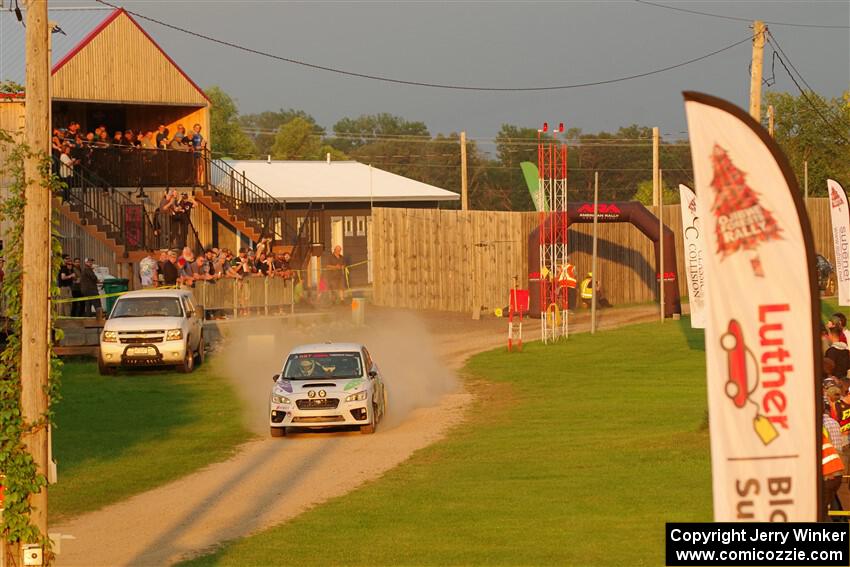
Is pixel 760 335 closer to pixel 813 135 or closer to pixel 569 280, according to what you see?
pixel 569 280

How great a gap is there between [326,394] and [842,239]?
11594 mm

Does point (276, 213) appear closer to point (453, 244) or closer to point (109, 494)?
point (453, 244)

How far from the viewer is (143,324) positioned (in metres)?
31.4

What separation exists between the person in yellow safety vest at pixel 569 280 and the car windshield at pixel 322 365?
15497mm

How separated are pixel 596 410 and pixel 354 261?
40080 millimetres

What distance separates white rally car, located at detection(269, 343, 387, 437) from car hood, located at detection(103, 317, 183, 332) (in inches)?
320

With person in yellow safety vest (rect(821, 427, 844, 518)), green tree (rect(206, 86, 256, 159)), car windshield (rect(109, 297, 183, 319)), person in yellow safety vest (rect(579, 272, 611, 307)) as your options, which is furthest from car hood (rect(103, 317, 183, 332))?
green tree (rect(206, 86, 256, 159))

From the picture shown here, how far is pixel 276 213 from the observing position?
49.4 metres

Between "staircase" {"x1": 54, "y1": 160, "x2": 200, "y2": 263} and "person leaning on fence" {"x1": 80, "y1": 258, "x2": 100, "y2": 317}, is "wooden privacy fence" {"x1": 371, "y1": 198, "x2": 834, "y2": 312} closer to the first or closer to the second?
"staircase" {"x1": 54, "y1": 160, "x2": 200, "y2": 263}

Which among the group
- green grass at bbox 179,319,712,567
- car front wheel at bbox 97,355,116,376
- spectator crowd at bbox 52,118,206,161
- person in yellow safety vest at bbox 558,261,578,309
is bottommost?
green grass at bbox 179,319,712,567

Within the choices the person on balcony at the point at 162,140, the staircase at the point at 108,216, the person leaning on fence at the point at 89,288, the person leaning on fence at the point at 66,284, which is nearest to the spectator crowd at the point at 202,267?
the staircase at the point at 108,216

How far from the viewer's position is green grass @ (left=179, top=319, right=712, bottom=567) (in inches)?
552

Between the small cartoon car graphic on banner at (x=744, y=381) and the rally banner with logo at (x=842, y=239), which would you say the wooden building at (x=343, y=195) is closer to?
the rally banner with logo at (x=842, y=239)

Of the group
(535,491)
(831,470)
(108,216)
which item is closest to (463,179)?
(108,216)
